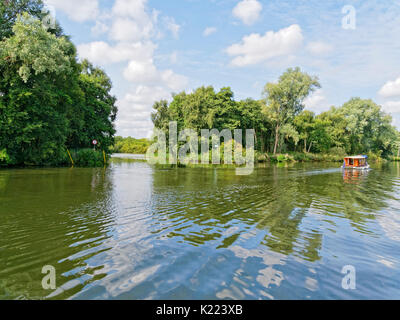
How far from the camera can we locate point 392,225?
759 centimetres

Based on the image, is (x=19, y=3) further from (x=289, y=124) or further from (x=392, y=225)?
(x=289, y=124)

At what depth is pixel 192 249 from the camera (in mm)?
5289

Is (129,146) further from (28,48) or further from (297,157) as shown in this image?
(28,48)

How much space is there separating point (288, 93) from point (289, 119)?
7.46m

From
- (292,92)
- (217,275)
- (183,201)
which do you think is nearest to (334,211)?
(183,201)

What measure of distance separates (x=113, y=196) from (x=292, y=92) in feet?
164

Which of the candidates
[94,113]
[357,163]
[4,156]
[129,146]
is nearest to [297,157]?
[357,163]

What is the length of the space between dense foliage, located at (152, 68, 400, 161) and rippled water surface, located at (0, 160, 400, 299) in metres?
35.1

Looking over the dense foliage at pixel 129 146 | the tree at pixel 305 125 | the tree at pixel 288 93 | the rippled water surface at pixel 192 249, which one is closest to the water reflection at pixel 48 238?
the rippled water surface at pixel 192 249

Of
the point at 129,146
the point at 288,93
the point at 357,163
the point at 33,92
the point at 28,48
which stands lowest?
the point at 357,163

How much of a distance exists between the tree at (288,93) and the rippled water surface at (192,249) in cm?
4560

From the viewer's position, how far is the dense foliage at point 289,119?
153 feet

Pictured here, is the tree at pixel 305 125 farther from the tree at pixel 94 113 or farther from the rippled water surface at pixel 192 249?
the rippled water surface at pixel 192 249

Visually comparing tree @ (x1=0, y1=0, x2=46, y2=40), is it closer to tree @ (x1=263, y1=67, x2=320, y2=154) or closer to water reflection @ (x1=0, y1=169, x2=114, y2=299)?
water reflection @ (x1=0, y1=169, x2=114, y2=299)
